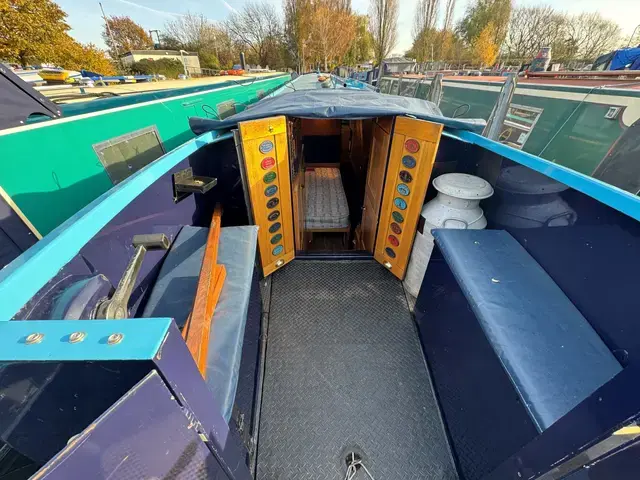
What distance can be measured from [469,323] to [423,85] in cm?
790

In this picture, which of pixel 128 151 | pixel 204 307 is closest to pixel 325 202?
pixel 128 151

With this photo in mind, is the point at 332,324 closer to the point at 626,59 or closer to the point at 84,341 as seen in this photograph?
the point at 84,341

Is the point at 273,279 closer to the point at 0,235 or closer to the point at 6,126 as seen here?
the point at 0,235

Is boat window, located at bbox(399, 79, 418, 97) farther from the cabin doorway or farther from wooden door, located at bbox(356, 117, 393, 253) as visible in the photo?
wooden door, located at bbox(356, 117, 393, 253)

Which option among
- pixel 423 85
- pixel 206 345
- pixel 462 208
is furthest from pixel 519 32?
pixel 206 345

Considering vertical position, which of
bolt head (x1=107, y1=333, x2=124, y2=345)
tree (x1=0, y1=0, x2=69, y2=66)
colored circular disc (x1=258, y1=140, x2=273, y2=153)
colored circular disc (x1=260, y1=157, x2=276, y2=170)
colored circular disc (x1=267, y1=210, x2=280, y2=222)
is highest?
tree (x1=0, y1=0, x2=69, y2=66)

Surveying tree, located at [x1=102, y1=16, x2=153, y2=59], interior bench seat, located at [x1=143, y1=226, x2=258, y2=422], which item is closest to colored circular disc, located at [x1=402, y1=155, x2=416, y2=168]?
interior bench seat, located at [x1=143, y1=226, x2=258, y2=422]

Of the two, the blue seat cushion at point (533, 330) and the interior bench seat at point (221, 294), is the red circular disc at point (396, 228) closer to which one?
the blue seat cushion at point (533, 330)

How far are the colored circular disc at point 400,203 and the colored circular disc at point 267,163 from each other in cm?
128

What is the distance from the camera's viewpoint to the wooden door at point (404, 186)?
2328 millimetres

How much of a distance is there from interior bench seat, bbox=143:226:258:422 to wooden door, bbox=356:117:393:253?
1530 millimetres

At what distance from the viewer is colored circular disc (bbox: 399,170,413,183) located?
2528 millimetres

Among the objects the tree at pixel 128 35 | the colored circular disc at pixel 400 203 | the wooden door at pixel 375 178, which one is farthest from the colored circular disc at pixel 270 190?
the tree at pixel 128 35

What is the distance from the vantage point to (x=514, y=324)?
4.56ft
